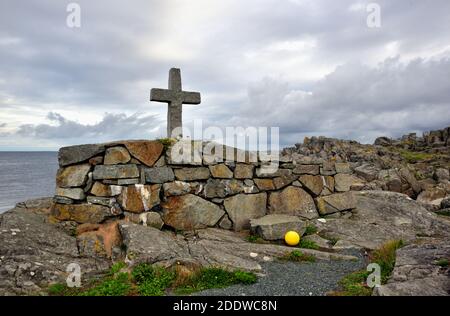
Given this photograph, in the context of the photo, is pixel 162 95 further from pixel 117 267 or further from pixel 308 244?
pixel 308 244

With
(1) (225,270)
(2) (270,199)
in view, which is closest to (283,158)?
(2) (270,199)

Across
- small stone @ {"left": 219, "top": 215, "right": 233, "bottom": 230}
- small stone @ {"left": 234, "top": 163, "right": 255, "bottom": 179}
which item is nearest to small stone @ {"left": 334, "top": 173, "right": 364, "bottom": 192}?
small stone @ {"left": 234, "top": 163, "right": 255, "bottom": 179}

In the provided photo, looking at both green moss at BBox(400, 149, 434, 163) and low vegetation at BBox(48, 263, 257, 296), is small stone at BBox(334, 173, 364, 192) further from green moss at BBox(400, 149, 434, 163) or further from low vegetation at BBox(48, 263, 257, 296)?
green moss at BBox(400, 149, 434, 163)

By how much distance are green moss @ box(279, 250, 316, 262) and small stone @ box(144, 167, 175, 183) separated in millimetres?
3216

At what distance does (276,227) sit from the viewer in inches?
323

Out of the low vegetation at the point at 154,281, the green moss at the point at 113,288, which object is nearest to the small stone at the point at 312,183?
the low vegetation at the point at 154,281

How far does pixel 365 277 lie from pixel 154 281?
3395mm

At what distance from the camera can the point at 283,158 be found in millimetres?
9508

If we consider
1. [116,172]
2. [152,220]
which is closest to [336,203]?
[152,220]

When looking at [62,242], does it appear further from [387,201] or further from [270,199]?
[387,201]

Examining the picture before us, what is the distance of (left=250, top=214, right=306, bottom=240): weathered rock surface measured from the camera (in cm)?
816

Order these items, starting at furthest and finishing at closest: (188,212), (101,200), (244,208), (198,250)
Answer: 1. (244,208)
2. (188,212)
3. (101,200)
4. (198,250)

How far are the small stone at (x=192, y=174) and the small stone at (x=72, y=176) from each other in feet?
6.80

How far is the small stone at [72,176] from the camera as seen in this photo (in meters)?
7.75
